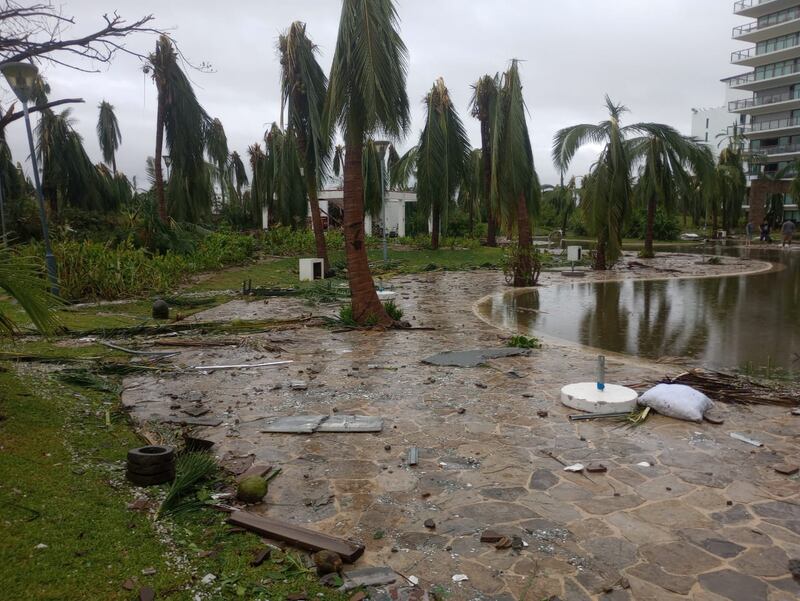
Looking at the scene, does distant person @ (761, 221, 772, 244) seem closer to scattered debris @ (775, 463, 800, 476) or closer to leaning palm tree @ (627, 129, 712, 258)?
leaning palm tree @ (627, 129, 712, 258)

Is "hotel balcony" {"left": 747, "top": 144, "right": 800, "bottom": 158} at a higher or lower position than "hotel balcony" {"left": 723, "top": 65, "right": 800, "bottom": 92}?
lower

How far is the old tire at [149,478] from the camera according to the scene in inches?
168

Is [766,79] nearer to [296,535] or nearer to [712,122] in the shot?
[712,122]

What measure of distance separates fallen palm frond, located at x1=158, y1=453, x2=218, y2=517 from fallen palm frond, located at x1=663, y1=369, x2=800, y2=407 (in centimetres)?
509

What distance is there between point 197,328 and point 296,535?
7.26 metres

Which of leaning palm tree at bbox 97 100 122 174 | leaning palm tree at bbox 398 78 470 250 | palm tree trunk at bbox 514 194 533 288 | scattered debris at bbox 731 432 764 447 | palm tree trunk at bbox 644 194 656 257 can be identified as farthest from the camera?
leaning palm tree at bbox 97 100 122 174

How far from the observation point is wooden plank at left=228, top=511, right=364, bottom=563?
11.6ft

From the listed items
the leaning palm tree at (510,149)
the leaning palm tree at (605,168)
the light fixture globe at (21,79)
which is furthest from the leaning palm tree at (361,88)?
the leaning palm tree at (605,168)

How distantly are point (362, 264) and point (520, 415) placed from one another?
529cm

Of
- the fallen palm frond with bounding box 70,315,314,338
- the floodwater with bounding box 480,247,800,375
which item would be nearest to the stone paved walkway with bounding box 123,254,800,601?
the floodwater with bounding box 480,247,800,375

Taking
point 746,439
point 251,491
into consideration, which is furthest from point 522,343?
point 251,491

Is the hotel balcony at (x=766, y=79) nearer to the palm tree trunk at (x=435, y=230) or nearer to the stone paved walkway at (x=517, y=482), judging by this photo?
the palm tree trunk at (x=435, y=230)

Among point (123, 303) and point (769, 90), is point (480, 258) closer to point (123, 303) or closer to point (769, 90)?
point (123, 303)

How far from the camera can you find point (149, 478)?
4.27 meters
